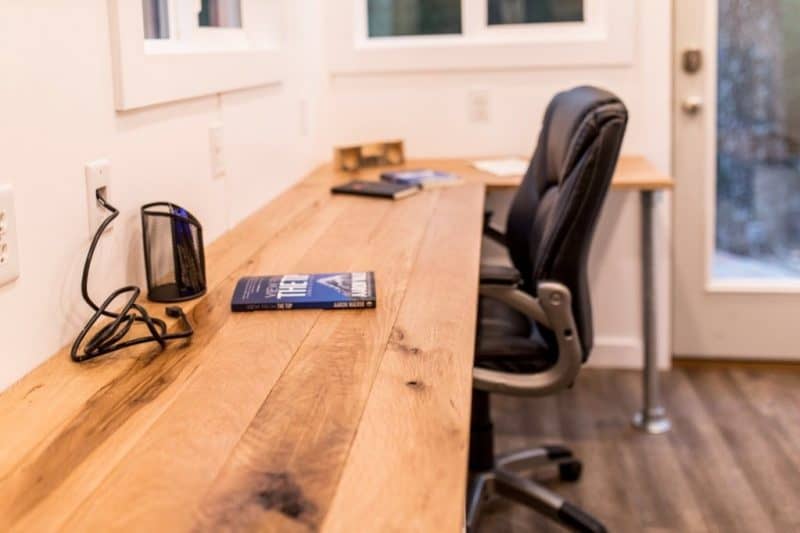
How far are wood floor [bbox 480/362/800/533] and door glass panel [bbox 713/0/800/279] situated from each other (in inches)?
15.6

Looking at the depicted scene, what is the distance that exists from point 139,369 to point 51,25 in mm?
470

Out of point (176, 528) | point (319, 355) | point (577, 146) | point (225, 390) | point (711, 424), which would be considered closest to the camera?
point (176, 528)

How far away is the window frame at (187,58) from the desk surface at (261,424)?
0.36 m

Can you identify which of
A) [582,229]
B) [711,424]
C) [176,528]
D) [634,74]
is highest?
[634,74]

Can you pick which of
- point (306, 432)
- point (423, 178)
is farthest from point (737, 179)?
point (306, 432)

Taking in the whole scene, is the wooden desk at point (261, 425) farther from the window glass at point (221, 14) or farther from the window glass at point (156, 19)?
the window glass at point (221, 14)

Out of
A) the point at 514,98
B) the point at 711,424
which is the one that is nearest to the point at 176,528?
the point at 711,424

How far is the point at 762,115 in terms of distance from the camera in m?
2.97

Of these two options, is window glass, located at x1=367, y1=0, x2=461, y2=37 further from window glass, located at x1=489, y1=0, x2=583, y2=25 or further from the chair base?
the chair base

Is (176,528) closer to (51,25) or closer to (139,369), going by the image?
Answer: (139,369)

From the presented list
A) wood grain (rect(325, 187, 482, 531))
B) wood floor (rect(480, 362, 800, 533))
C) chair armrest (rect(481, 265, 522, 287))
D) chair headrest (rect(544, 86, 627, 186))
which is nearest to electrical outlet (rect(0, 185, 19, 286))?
wood grain (rect(325, 187, 482, 531))

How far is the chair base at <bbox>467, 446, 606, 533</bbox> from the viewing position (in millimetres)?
2027

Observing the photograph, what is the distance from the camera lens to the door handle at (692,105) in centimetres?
293

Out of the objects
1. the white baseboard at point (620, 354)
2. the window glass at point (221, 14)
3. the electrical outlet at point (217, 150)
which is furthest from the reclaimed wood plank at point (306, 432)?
the white baseboard at point (620, 354)
